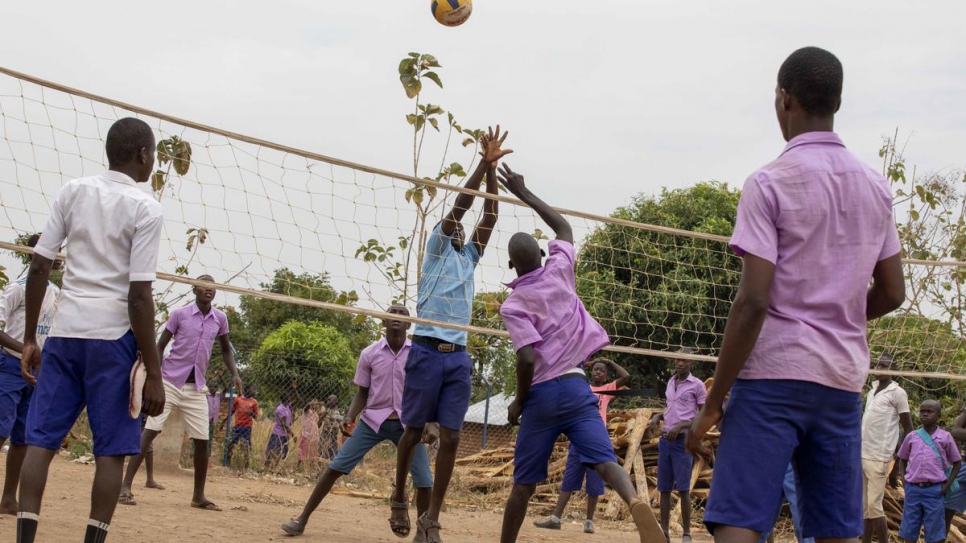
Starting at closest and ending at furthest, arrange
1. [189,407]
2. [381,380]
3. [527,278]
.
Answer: [527,278]
[381,380]
[189,407]

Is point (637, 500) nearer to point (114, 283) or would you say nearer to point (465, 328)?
point (465, 328)

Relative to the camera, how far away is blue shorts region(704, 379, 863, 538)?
3.01 meters

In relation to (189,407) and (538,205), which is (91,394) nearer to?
(538,205)

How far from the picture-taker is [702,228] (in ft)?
69.8

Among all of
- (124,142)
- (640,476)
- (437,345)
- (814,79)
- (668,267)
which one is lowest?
(640,476)

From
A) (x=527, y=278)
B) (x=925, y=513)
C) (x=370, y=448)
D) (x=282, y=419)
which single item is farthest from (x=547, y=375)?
(x=282, y=419)

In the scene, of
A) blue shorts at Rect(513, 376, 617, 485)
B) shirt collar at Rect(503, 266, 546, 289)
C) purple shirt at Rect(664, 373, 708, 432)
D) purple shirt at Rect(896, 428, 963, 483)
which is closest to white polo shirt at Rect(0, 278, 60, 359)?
shirt collar at Rect(503, 266, 546, 289)

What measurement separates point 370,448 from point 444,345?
1223mm

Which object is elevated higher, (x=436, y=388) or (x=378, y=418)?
(x=436, y=388)

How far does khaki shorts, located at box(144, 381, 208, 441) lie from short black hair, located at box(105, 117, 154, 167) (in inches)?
168

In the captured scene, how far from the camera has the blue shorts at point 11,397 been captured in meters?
6.40

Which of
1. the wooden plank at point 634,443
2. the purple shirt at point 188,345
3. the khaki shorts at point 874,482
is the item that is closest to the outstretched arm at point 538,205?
the purple shirt at point 188,345

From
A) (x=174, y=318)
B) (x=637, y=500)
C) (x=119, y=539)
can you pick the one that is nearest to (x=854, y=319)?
(x=637, y=500)

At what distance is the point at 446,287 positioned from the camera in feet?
21.3
